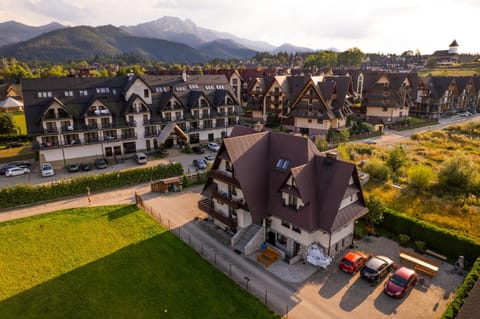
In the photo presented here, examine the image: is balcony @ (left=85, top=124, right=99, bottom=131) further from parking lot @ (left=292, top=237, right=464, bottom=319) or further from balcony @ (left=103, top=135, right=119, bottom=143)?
parking lot @ (left=292, top=237, right=464, bottom=319)

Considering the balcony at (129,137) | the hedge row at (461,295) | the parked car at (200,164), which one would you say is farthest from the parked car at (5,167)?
the hedge row at (461,295)

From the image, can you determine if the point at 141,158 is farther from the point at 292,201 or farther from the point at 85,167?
the point at 292,201

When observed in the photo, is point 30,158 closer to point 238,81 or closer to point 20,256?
point 20,256

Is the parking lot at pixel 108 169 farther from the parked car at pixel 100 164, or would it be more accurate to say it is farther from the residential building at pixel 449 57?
the residential building at pixel 449 57

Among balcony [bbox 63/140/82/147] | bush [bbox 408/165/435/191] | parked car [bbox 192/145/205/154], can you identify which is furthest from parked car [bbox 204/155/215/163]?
bush [bbox 408/165/435/191]

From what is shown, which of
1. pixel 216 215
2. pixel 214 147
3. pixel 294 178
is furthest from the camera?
pixel 214 147

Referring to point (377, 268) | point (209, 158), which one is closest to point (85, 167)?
point (209, 158)
